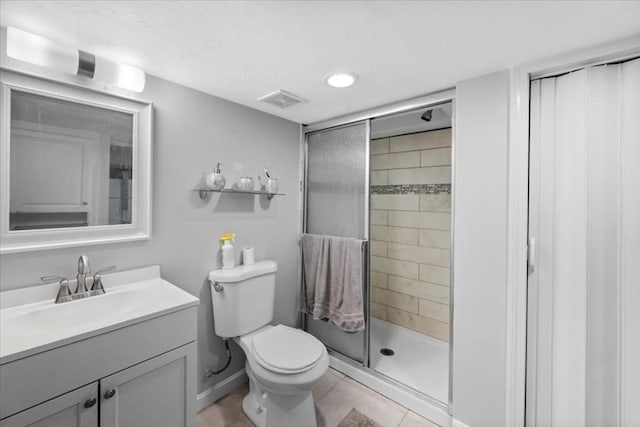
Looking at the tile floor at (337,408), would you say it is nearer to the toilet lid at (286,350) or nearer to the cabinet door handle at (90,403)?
the toilet lid at (286,350)

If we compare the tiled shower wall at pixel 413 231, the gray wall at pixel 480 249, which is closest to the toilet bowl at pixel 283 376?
the gray wall at pixel 480 249

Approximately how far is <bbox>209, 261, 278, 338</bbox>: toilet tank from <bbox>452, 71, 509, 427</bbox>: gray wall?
1205 millimetres

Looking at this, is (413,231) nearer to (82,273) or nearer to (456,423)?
(456,423)

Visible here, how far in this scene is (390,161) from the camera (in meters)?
2.76

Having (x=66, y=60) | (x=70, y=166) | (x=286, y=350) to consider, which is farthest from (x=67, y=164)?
(x=286, y=350)

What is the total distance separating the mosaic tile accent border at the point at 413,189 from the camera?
8.00 feet

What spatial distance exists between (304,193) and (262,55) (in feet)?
4.11

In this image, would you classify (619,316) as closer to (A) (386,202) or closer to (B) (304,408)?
→ (B) (304,408)

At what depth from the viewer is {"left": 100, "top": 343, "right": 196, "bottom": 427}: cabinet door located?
106 cm

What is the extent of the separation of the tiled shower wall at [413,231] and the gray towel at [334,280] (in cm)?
63

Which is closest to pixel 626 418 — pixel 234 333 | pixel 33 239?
pixel 234 333

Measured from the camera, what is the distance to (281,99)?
180 centimetres

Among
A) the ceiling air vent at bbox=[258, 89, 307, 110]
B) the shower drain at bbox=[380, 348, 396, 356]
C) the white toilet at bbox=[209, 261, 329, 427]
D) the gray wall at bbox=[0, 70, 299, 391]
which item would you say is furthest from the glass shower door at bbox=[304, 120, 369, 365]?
the white toilet at bbox=[209, 261, 329, 427]

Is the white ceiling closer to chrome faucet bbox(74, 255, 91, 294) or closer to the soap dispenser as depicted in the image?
the soap dispenser
